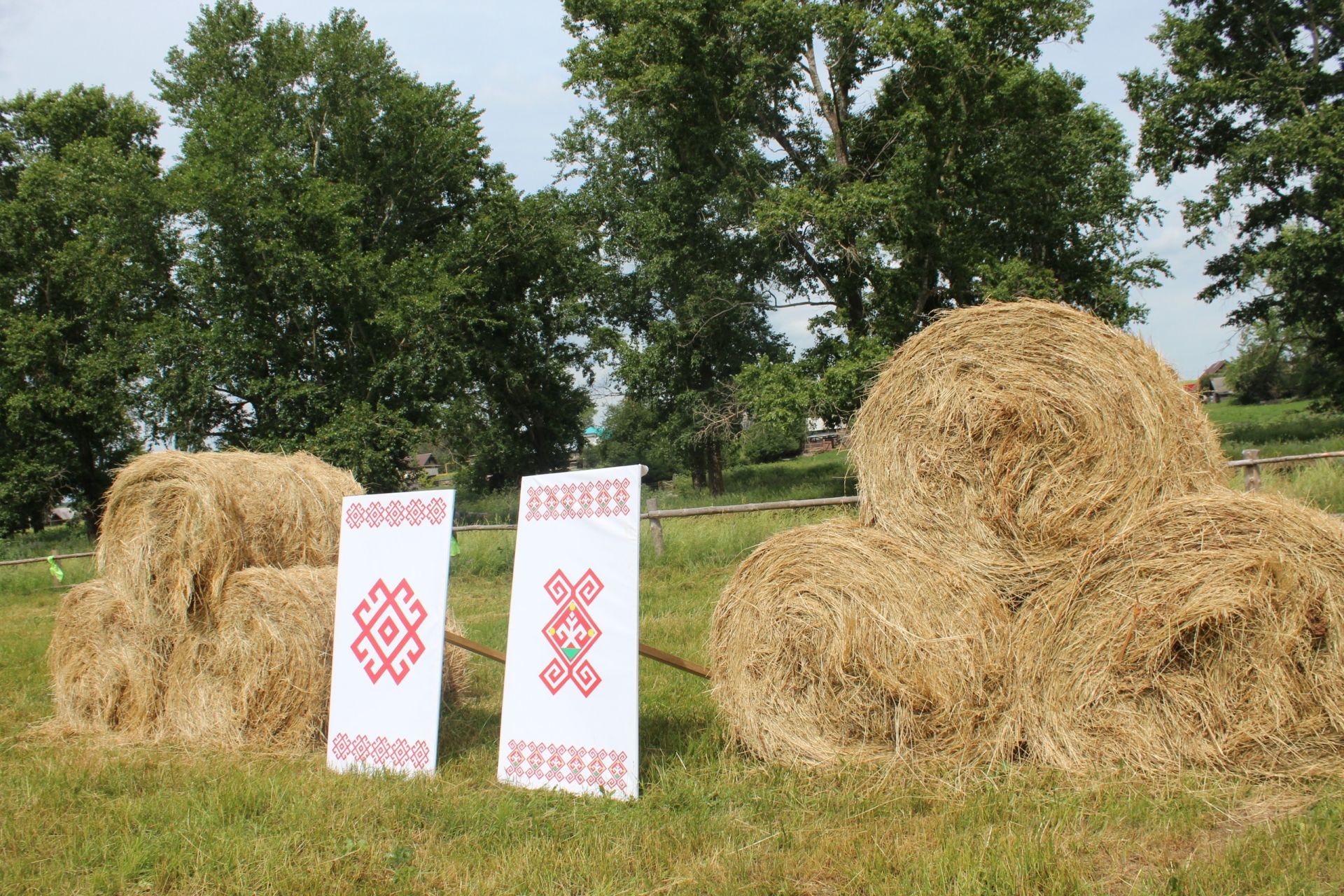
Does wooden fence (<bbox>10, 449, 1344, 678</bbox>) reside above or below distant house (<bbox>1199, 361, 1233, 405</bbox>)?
below

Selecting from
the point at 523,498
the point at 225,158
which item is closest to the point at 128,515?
the point at 523,498

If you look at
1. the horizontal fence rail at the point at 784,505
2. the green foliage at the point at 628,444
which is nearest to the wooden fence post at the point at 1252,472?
the horizontal fence rail at the point at 784,505

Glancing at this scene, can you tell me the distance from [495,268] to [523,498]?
24.9m

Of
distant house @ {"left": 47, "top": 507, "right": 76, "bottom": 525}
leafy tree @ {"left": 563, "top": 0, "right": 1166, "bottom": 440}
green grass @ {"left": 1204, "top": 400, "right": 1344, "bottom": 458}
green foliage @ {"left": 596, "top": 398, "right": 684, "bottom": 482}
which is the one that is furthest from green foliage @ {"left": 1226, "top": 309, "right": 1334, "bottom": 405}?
distant house @ {"left": 47, "top": 507, "right": 76, "bottom": 525}

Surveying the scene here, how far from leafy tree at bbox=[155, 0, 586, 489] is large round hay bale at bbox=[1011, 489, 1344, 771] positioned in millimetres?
22005

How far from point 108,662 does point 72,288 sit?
93.2ft

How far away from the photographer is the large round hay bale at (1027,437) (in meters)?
4.37

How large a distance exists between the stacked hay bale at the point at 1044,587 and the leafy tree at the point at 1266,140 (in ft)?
66.5

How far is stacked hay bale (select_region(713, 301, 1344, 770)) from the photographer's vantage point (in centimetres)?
382

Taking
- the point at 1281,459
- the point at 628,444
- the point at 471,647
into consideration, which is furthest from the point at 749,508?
the point at 628,444

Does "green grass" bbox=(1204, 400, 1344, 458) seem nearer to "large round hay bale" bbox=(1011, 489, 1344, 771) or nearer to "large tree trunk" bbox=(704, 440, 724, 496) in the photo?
"large round hay bale" bbox=(1011, 489, 1344, 771)

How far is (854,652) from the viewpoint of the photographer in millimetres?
4473

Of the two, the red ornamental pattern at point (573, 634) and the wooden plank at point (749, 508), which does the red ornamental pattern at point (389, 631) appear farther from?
the wooden plank at point (749, 508)

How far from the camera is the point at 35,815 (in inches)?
176
